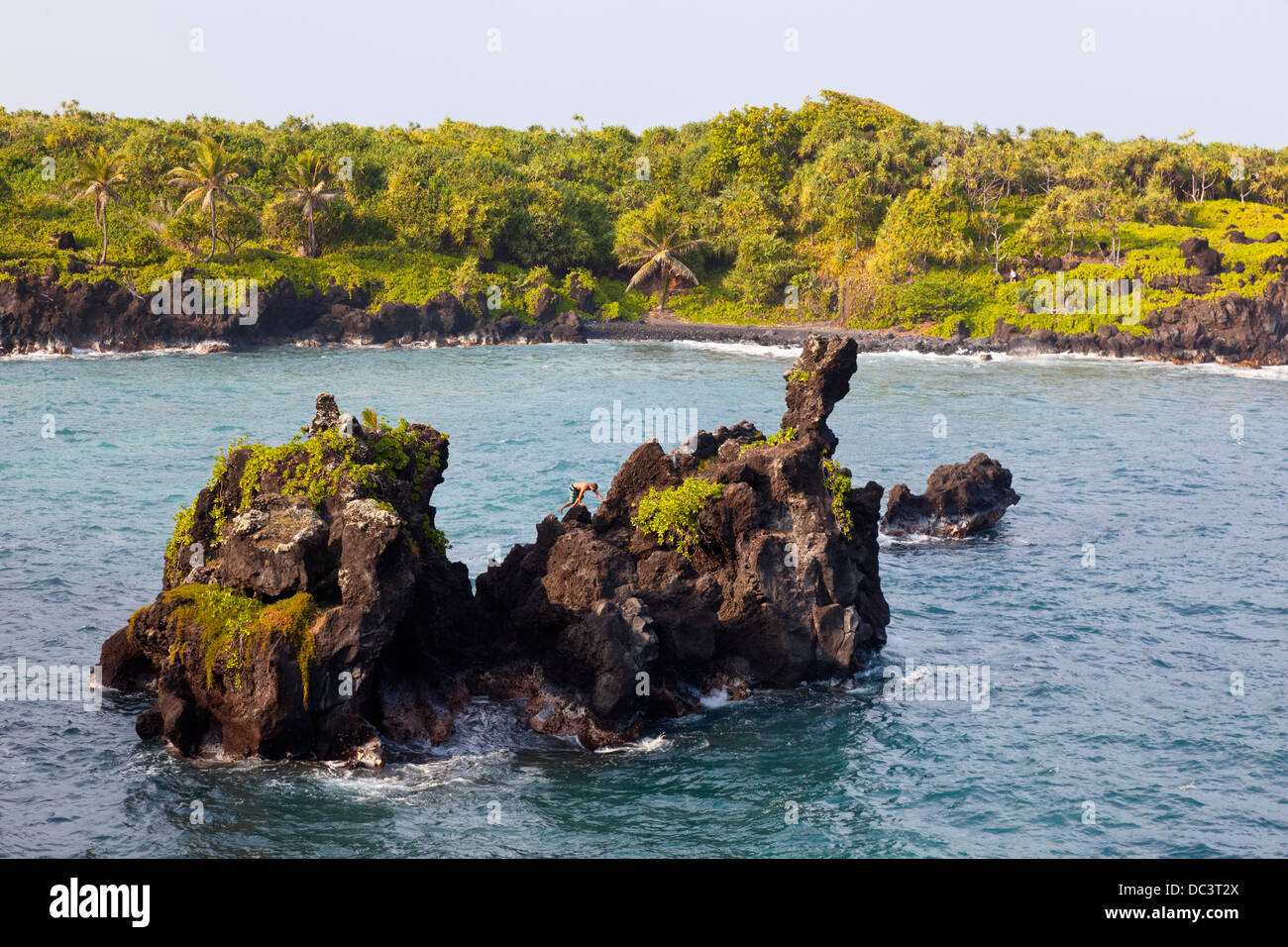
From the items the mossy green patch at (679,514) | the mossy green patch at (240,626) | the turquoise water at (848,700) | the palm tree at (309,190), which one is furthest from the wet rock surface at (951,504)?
the palm tree at (309,190)

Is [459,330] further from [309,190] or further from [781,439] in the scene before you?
[781,439]

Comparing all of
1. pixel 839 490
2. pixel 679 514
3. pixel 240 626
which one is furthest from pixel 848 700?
pixel 240 626

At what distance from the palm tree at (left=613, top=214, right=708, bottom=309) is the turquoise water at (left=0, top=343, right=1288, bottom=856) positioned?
4779 centimetres

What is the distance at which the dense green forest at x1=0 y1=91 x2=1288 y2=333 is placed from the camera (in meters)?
97.1

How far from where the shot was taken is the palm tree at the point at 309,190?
102312mm

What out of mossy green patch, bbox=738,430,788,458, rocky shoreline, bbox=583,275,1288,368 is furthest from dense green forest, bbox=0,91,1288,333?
mossy green patch, bbox=738,430,788,458

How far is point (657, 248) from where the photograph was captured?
11075 centimetres

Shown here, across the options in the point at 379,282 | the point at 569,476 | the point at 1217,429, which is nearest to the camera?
the point at 569,476

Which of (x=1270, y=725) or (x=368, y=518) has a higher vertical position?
(x=368, y=518)

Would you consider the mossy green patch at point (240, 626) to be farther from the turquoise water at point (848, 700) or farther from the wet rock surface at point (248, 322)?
the wet rock surface at point (248, 322)

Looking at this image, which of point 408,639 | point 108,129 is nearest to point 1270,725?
point 408,639
